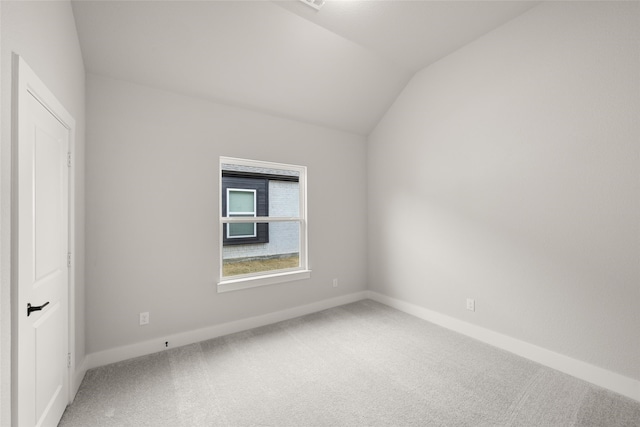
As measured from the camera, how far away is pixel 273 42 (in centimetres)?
255

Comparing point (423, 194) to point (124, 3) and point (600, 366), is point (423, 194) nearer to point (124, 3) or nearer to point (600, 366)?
point (600, 366)

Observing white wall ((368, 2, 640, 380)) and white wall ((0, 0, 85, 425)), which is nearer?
white wall ((0, 0, 85, 425))

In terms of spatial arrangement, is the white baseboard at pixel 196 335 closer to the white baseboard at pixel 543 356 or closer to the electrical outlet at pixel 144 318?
the electrical outlet at pixel 144 318

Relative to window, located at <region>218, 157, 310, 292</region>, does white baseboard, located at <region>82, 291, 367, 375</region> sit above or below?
below

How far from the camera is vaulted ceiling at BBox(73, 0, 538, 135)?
2.15m

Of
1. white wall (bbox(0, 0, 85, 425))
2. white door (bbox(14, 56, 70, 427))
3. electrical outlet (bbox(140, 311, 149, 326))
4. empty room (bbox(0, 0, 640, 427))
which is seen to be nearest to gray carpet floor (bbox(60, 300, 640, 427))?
empty room (bbox(0, 0, 640, 427))

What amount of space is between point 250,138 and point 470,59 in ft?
8.50

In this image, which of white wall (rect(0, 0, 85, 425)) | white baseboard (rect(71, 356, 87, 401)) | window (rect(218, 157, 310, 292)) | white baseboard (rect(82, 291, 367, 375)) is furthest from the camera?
window (rect(218, 157, 310, 292))

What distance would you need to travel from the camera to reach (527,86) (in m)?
2.46

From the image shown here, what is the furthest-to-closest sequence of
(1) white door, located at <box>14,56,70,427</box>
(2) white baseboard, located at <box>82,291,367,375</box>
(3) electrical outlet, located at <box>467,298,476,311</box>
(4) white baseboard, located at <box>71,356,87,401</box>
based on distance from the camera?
(3) electrical outlet, located at <box>467,298,476,311</box>
(2) white baseboard, located at <box>82,291,367,375</box>
(4) white baseboard, located at <box>71,356,87,401</box>
(1) white door, located at <box>14,56,70,427</box>

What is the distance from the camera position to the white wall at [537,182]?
1.99m

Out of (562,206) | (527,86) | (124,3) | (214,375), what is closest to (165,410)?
(214,375)

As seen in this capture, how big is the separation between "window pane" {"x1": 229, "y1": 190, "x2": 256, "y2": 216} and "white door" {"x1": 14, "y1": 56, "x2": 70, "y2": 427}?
59.6 inches

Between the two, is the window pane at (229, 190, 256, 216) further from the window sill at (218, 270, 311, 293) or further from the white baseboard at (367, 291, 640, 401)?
the white baseboard at (367, 291, 640, 401)
